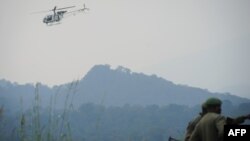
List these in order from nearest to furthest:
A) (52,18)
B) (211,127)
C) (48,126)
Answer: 1. (48,126)
2. (211,127)
3. (52,18)

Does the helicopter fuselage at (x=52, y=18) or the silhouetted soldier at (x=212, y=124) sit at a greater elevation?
the helicopter fuselage at (x=52, y=18)

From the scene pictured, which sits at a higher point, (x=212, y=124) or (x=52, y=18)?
(x=52, y=18)

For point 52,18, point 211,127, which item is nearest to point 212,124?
point 211,127

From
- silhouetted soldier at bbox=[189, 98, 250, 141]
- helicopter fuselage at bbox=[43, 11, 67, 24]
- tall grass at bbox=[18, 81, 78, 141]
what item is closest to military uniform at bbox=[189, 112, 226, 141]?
silhouetted soldier at bbox=[189, 98, 250, 141]

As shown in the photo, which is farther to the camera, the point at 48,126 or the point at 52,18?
the point at 52,18

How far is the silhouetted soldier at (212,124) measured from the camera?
243 inches

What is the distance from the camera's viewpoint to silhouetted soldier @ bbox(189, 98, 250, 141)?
618 centimetres

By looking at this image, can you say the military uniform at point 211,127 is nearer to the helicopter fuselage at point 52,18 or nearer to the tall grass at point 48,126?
the tall grass at point 48,126

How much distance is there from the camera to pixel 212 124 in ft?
21.3

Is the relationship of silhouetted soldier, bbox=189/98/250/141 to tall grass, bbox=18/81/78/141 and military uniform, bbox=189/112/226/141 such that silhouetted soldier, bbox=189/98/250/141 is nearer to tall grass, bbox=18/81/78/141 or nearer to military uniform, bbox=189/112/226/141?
military uniform, bbox=189/112/226/141

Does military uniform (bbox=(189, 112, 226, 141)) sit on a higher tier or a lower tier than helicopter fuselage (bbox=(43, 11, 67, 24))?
lower

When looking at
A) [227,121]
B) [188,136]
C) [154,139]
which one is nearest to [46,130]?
[227,121]

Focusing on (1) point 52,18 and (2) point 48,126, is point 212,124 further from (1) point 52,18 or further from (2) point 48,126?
(1) point 52,18

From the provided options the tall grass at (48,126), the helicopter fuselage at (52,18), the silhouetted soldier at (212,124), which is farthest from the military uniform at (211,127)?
the helicopter fuselage at (52,18)
